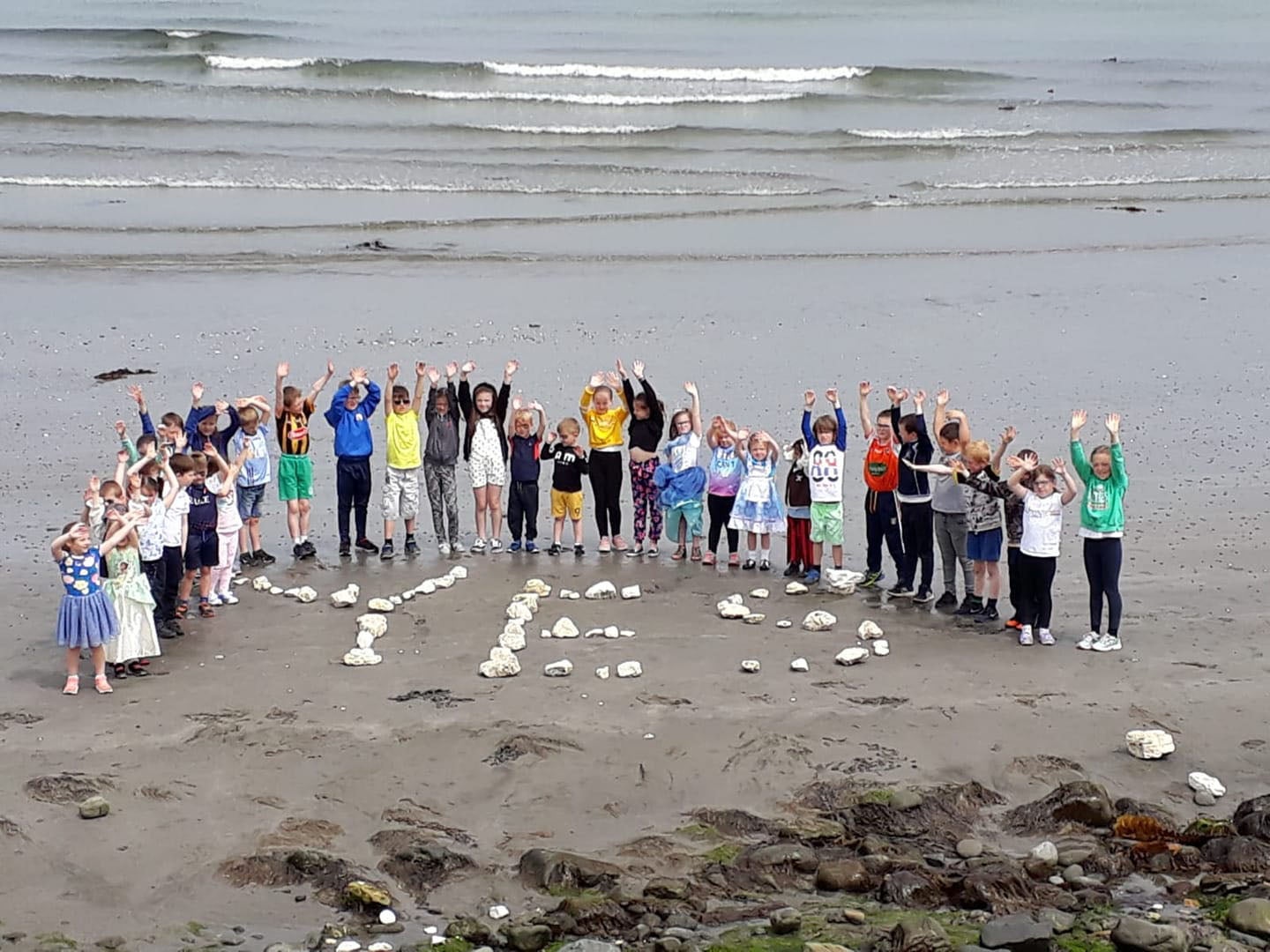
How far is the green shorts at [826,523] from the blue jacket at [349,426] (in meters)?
4.26

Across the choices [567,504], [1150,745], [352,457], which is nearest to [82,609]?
[352,457]

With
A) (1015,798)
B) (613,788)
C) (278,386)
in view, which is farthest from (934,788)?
(278,386)

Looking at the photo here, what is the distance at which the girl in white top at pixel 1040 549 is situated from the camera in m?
13.4

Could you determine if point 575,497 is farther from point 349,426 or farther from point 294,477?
point 294,477

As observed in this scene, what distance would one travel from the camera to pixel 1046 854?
372 inches

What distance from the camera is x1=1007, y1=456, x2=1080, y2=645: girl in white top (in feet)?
44.0

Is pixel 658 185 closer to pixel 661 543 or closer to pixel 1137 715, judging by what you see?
pixel 661 543

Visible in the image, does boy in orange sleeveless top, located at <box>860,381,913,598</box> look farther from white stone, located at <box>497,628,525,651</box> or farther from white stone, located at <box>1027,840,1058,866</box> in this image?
white stone, located at <box>1027,840,1058,866</box>

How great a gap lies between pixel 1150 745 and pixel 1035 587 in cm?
253

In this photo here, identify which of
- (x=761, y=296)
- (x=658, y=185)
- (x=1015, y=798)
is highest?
(x=658, y=185)

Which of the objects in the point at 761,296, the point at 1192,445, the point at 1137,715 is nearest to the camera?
the point at 1137,715

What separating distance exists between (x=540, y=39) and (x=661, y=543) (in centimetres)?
4742

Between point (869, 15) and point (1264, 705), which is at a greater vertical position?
point (869, 15)

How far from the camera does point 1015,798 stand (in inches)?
417
